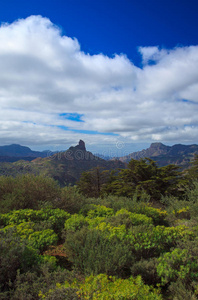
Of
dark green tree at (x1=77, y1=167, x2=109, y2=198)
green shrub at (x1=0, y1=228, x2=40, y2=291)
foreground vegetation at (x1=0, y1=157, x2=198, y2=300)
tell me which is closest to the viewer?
foreground vegetation at (x1=0, y1=157, x2=198, y2=300)

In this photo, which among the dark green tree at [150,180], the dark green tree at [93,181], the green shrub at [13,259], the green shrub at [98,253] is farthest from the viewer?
the dark green tree at [93,181]

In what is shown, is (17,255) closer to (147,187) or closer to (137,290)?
(137,290)

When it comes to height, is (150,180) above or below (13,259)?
below

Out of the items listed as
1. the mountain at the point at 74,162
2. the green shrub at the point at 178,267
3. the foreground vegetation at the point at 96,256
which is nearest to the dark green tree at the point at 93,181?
the foreground vegetation at the point at 96,256

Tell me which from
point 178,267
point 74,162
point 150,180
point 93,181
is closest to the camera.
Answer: point 178,267

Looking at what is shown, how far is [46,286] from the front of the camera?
109 inches

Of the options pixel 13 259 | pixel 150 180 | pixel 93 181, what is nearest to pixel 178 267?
pixel 13 259

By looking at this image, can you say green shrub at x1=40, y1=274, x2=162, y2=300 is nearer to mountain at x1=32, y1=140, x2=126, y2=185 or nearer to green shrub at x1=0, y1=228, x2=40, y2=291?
green shrub at x1=0, y1=228, x2=40, y2=291

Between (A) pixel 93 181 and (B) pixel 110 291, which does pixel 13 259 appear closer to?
(B) pixel 110 291

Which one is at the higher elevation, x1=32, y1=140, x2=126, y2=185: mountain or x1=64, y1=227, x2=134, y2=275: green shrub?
x1=64, y1=227, x2=134, y2=275: green shrub

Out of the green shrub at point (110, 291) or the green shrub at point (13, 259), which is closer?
the green shrub at point (110, 291)

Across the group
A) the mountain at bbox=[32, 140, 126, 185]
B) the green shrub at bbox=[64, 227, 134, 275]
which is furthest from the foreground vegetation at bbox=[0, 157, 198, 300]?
the mountain at bbox=[32, 140, 126, 185]

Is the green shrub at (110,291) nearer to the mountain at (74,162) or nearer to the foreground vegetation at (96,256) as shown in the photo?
the foreground vegetation at (96,256)

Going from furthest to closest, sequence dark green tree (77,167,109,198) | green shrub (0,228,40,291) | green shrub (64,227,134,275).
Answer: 1. dark green tree (77,167,109,198)
2. green shrub (64,227,134,275)
3. green shrub (0,228,40,291)
